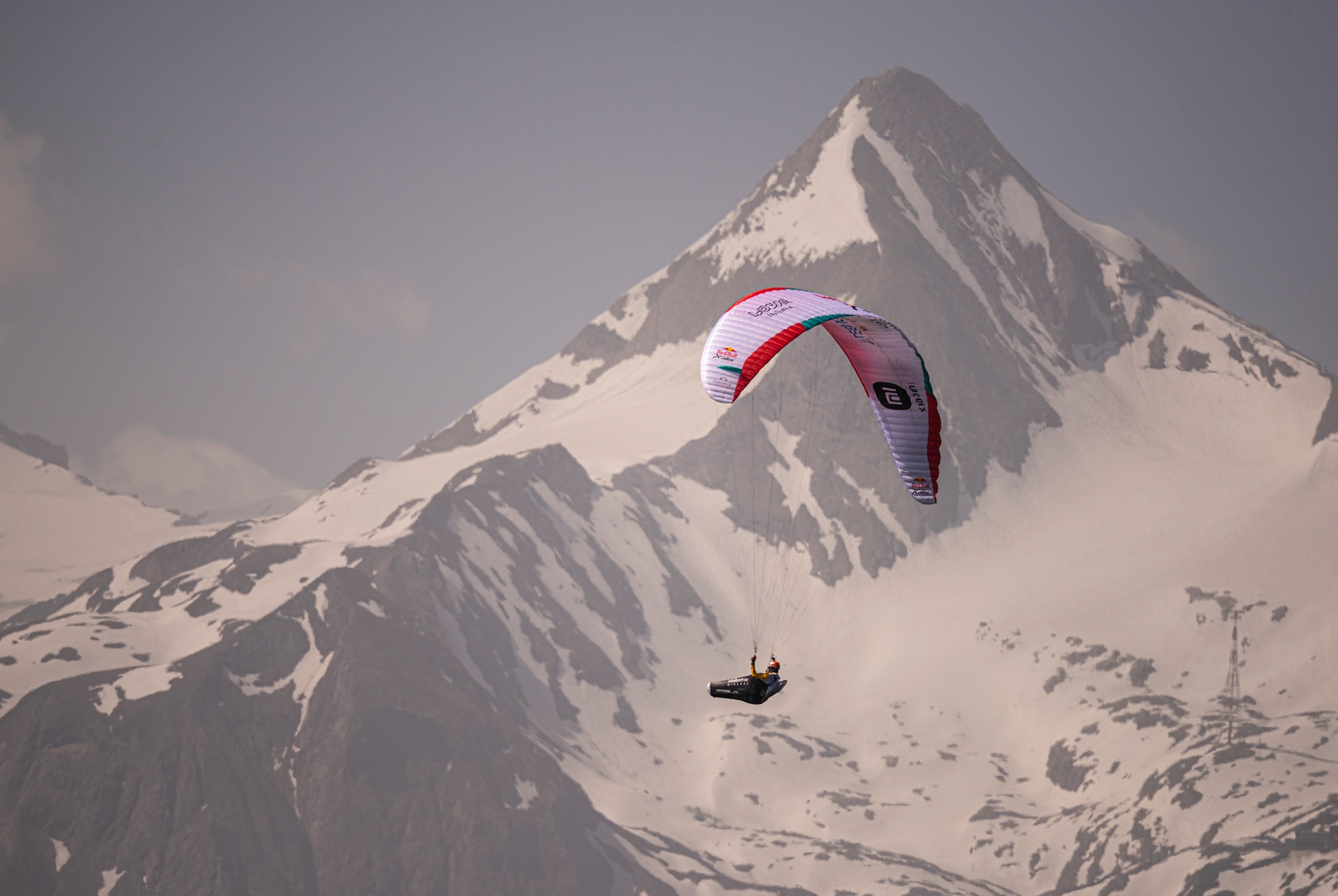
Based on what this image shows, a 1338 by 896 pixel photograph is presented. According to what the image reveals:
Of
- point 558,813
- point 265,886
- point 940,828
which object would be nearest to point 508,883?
point 558,813

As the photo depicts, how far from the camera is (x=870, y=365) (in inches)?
2297

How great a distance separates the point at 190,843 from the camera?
145 meters

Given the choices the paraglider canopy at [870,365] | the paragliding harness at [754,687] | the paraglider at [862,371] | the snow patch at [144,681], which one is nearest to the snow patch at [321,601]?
the snow patch at [144,681]

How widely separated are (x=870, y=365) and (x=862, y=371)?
2.23ft

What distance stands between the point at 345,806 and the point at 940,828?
7953 cm

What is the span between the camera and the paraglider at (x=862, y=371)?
56.1 meters

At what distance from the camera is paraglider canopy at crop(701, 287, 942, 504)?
56094mm

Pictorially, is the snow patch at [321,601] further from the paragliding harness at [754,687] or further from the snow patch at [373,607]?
the paragliding harness at [754,687]

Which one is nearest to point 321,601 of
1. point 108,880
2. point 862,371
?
point 108,880

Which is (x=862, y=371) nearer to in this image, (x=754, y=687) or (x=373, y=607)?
(x=754, y=687)

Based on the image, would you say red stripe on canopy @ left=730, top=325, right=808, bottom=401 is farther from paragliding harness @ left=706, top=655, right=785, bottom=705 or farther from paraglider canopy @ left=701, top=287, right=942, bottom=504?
paragliding harness @ left=706, top=655, right=785, bottom=705

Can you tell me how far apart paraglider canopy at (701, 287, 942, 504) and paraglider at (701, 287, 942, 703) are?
0.09 ft

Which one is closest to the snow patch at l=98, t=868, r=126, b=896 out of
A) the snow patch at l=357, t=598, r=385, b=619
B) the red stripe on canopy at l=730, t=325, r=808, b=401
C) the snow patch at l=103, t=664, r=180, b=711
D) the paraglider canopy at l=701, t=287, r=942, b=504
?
the snow patch at l=103, t=664, r=180, b=711

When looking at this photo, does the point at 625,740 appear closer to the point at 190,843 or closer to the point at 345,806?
the point at 345,806
